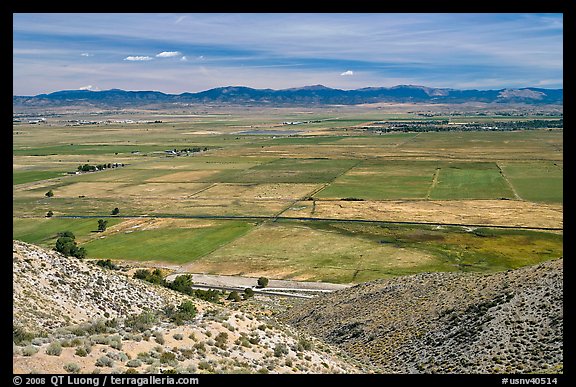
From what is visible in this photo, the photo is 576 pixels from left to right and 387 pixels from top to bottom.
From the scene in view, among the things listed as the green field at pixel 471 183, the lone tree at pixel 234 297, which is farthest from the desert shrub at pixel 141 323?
the green field at pixel 471 183

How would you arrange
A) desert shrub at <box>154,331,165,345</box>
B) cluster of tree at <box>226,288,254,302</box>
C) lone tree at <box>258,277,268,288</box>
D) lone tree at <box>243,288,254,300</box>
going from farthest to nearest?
lone tree at <box>258,277,268,288</box> → lone tree at <box>243,288,254,300</box> → cluster of tree at <box>226,288,254,302</box> → desert shrub at <box>154,331,165,345</box>

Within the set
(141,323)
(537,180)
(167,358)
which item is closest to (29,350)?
(167,358)

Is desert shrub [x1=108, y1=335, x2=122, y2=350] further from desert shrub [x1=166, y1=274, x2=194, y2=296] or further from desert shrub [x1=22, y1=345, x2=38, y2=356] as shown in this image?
desert shrub [x1=166, y1=274, x2=194, y2=296]

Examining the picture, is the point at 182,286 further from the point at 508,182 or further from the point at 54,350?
the point at 508,182

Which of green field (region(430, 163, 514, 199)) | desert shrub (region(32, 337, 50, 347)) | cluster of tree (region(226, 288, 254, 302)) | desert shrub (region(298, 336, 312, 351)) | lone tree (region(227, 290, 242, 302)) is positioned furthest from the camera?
green field (region(430, 163, 514, 199))

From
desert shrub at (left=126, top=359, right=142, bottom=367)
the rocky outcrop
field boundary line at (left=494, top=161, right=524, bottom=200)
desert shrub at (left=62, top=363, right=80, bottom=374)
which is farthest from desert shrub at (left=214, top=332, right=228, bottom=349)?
field boundary line at (left=494, top=161, right=524, bottom=200)
